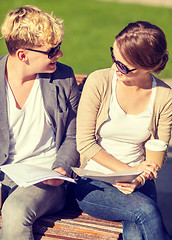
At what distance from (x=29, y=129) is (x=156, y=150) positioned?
3.20 ft

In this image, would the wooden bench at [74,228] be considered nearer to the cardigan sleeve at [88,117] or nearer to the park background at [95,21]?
the cardigan sleeve at [88,117]

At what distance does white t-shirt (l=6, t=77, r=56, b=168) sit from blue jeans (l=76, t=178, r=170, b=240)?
418 millimetres

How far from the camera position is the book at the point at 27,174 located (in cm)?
300

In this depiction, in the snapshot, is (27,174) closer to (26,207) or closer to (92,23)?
(26,207)

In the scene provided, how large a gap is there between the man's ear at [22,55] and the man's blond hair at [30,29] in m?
0.03

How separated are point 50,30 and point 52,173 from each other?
101 cm

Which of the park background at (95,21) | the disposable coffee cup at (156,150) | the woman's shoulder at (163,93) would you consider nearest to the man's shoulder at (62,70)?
the woman's shoulder at (163,93)

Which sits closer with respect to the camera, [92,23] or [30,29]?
[30,29]

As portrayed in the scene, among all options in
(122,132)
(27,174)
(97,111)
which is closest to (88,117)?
(97,111)

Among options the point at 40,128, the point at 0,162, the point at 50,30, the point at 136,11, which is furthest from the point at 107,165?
the point at 136,11

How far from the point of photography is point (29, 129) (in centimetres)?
356

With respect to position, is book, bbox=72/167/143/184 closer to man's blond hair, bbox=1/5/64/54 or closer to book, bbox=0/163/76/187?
book, bbox=0/163/76/187

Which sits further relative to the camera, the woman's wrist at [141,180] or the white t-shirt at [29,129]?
the white t-shirt at [29,129]

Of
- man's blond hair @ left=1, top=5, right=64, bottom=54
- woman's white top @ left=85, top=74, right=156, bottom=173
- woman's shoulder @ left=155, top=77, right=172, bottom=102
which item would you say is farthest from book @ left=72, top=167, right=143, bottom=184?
man's blond hair @ left=1, top=5, right=64, bottom=54
